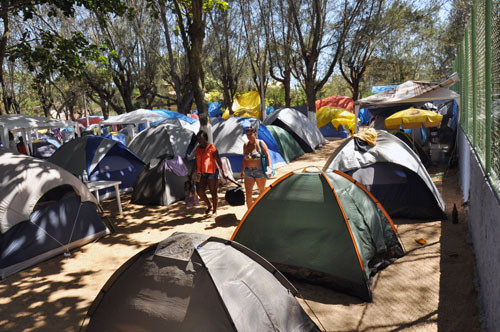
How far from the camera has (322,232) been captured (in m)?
4.42

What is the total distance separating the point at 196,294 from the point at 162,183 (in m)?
6.04

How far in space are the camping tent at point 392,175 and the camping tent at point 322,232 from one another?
1.63 metres

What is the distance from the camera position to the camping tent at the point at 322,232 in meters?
4.24

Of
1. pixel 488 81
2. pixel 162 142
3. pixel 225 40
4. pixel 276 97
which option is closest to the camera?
pixel 488 81

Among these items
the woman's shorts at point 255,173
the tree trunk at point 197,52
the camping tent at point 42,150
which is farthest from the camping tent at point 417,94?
the camping tent at point 42,150

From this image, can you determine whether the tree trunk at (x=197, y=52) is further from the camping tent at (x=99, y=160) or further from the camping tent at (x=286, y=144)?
the camping tent at (x=286, y=144)

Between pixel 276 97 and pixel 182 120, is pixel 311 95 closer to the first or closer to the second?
pixel 182 120

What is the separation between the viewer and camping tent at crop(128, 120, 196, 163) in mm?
11516

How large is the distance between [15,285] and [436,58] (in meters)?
34.7

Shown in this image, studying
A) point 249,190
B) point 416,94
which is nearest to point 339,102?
point 416,94

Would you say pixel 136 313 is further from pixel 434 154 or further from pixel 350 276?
pixel 434 154

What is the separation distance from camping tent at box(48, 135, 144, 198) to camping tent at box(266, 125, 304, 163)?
17.9ft

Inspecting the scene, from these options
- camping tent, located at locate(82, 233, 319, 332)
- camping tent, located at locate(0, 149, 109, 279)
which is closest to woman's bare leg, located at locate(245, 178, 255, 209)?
camping tent, located at locate(0, 149, 109, 279)

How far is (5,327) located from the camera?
13.0 feet
